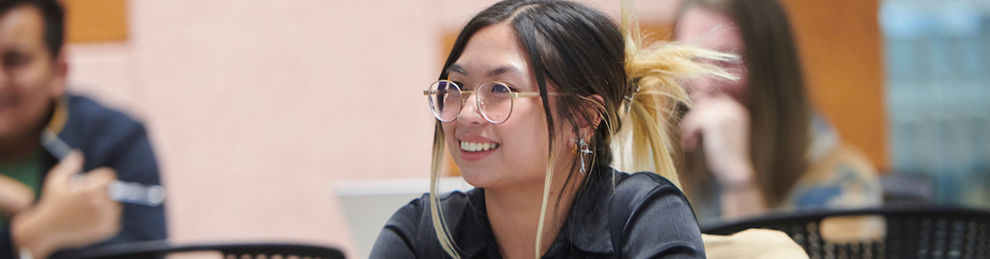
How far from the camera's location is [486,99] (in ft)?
2.49

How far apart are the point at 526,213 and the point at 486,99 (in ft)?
0.42

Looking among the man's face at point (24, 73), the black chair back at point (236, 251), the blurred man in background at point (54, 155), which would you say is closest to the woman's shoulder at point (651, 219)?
the black chair back at point (236, 251)

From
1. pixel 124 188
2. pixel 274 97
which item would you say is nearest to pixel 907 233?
pixel 124 188

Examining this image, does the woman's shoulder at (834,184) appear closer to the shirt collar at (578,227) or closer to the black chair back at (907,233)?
the black chair back at (907,233)

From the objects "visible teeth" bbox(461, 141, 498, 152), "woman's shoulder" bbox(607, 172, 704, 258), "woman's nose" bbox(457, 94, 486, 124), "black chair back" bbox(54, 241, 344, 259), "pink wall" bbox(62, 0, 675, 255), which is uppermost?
"woman's nose" bbox(457, 94, 486, 124)

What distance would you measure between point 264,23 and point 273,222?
1.95ft

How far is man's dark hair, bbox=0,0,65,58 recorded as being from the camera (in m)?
1.72

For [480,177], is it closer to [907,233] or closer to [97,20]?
[907,233]

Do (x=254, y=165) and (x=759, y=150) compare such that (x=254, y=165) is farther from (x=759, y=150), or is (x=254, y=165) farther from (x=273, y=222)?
(x=759, y=150)

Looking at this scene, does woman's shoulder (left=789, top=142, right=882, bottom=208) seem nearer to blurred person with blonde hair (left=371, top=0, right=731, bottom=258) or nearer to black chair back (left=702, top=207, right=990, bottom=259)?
black chair back (left=702, top=207, right=990, bottom=259)

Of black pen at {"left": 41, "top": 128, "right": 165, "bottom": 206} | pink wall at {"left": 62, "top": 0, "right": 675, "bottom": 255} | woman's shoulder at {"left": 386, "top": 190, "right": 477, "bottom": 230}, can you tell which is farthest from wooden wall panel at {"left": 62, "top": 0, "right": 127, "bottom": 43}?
woman's shoulder at {"left": 386, "top": 190, "right": 477, "bottom": 230}

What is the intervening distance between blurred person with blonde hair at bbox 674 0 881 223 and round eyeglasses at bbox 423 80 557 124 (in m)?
0.86

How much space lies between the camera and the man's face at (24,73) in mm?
1628

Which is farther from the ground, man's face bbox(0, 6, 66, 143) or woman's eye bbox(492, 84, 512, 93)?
woman's eye bbox(492, 84, 512, 93)
